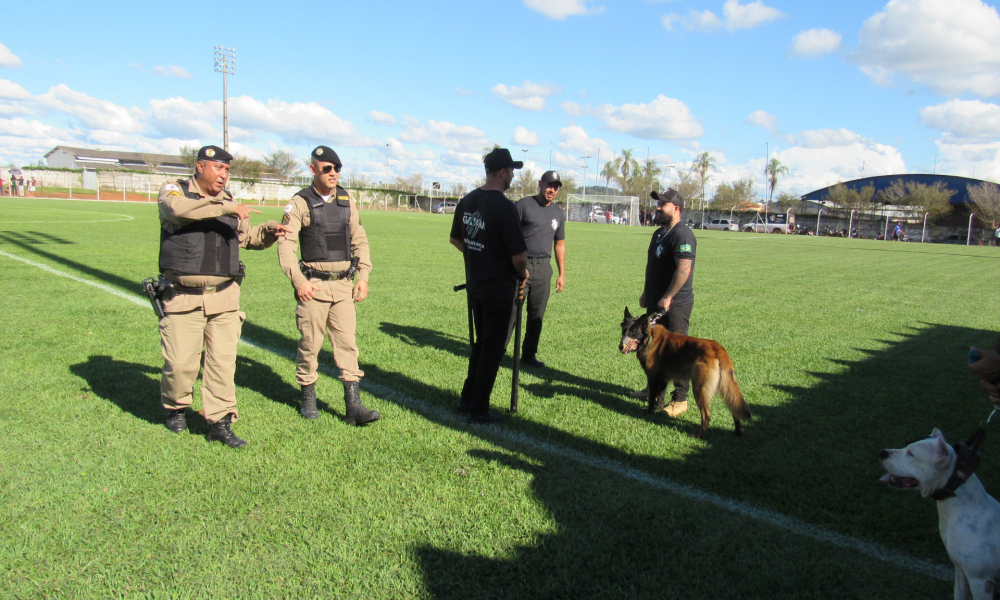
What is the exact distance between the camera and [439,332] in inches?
307

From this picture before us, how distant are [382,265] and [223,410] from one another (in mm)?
10501

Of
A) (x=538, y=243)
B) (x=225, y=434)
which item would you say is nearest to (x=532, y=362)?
(x=538, y=243)

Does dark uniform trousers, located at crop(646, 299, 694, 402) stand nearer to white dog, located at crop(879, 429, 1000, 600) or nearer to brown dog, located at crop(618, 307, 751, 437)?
brown dog, located at crop(618, 307, 751, 437)

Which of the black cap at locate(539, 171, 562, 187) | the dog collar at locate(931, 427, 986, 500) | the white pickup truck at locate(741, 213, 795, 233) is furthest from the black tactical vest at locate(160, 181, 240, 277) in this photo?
the white pickup truck at locate(741, 213, 795, 233)

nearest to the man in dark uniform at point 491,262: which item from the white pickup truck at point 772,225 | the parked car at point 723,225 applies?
the white pickup truck at point 772,225

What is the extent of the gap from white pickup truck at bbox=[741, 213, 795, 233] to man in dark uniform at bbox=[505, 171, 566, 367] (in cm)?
6038

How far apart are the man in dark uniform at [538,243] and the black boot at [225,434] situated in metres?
3.24

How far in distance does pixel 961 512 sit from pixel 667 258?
307cm

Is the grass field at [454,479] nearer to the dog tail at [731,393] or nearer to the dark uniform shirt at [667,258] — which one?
the dog tail at [731,393]

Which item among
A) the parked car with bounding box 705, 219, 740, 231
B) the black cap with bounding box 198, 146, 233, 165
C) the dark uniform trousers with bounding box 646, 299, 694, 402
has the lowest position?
the dark uniform trousers with bounding box 646, 299, 694, 402

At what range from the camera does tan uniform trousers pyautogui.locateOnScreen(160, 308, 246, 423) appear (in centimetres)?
400

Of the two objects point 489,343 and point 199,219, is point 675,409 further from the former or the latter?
point 199,219

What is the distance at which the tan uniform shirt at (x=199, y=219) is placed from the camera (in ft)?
12.2

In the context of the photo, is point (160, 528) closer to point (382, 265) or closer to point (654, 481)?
point (654, 481)
